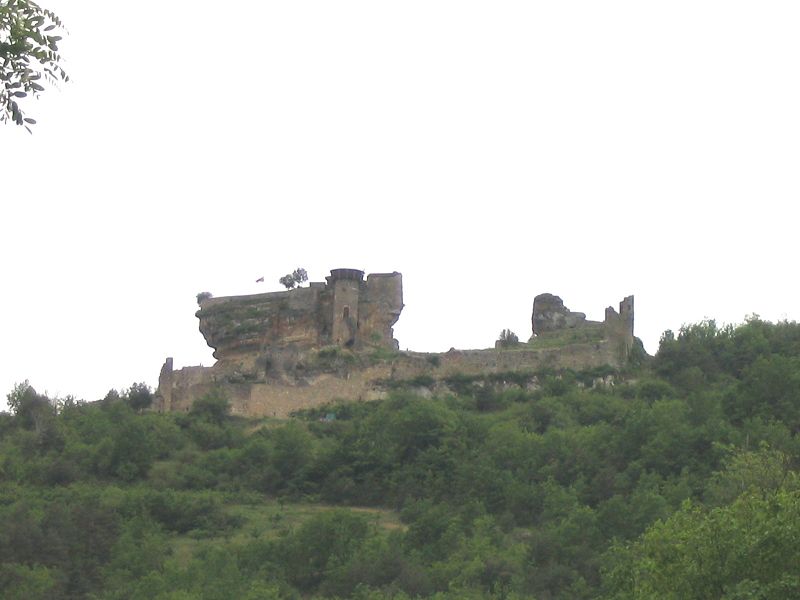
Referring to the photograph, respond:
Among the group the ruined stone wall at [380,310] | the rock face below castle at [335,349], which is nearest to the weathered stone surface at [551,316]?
the rock face below castle at [335,349]

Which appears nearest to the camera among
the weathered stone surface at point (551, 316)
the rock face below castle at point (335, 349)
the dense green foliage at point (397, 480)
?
the dense green foliage at point (397, 480)

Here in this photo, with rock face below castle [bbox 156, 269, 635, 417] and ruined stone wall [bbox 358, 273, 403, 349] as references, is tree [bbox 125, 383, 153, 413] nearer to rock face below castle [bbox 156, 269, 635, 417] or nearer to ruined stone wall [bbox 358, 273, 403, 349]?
rock face below castle [bbox 156, 269, 635, 417]

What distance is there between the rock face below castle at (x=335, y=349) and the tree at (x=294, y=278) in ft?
14.9

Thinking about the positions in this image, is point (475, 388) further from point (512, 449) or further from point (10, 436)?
point (10, 436)

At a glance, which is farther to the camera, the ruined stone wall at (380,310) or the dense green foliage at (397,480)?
the ruined stone wall at (380,310)

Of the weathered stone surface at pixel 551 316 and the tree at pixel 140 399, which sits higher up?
the weathered stone surface at pixel 551 316

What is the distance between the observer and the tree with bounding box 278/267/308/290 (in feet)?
207

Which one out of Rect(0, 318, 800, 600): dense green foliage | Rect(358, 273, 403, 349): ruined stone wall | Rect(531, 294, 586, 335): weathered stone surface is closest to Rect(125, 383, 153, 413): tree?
Rect(0, 318, 800, 600): dense green foliage

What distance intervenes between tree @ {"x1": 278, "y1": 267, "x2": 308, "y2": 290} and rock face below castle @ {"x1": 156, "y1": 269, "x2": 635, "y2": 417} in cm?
455

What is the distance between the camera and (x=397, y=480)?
164 ft

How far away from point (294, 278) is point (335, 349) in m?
8.70

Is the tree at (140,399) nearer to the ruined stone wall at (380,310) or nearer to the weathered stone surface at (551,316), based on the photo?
the ruined stone wall at (380,310)

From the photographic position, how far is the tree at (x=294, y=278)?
6316 centimetres

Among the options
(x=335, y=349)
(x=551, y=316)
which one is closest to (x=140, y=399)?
(x=335, y=349)
